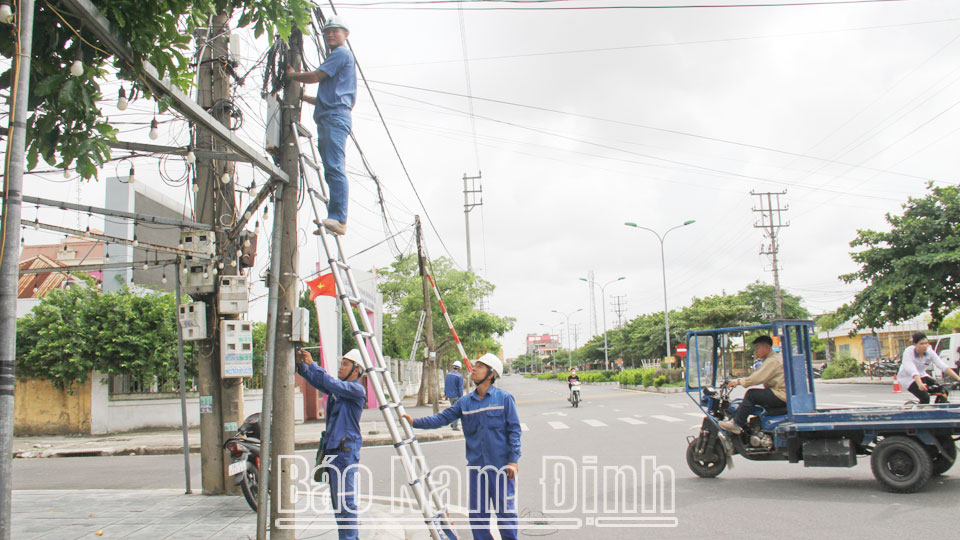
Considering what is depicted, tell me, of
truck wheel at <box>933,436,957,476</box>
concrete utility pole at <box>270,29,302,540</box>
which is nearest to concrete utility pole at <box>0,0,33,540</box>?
concrete utility pole at <box>270,29,302,540</box>

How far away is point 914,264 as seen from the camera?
2900 centimetres

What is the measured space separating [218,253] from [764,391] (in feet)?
23.6

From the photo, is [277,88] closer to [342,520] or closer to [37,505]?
[342,520]

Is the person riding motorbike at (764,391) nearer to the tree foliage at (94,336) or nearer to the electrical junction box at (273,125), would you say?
the electrical junction box at (273,125)

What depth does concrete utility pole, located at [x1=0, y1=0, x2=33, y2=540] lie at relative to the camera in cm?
285

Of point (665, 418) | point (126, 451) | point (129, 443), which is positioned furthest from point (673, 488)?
point (129, 443)

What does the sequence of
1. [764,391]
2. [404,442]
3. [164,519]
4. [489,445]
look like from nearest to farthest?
1. [404,442]
2. [489,445]
3. [164,519]
4. [764,391]

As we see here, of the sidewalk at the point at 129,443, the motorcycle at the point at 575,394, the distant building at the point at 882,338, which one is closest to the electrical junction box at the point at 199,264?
the sidewalk at the point at 129,443

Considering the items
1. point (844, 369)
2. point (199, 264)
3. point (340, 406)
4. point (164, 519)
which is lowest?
point (844, 369)

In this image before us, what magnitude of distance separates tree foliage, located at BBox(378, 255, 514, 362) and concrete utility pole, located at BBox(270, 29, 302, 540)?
25195 mm

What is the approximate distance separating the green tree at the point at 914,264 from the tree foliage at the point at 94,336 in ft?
95.3

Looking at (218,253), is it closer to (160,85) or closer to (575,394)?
(160,85)

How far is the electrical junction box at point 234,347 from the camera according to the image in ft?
26.4

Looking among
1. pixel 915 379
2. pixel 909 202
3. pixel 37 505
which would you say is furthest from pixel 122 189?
pixel 909 202
